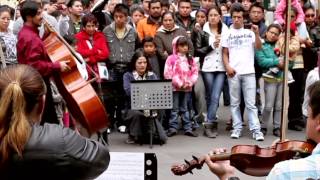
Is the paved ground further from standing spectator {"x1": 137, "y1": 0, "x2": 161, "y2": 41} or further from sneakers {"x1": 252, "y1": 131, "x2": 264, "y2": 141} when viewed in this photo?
standing spectator {"x1": 137, "y1": 0, "x2": 161, "y2": 41}

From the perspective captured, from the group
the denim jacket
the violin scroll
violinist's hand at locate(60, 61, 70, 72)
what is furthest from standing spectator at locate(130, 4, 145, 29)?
the violin scroll

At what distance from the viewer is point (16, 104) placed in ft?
7.59

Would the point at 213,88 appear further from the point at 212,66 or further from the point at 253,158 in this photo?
the point at 253,158

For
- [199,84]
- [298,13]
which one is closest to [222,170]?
[199,84]

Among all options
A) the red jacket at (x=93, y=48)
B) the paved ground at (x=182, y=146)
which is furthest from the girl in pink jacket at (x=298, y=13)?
the red jacket at (x=93, y=48)

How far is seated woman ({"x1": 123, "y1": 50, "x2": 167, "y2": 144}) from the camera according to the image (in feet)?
25.3

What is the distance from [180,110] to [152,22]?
1403 millimetres

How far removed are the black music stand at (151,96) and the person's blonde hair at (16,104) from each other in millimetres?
5146

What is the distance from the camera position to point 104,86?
8117 mm

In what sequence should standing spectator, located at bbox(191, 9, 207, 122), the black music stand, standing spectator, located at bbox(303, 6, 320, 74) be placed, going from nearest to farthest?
the black music stand < standing spectator, located at bbox(191, 9, 207, 122) < standing spectator, located at bbox(303, 6, 320, 74)

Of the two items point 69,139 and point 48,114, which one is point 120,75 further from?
point 69,139

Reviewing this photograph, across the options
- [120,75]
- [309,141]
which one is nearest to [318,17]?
[120,75]

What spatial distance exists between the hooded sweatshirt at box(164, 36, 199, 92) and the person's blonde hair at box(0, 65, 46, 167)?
5.52 meters

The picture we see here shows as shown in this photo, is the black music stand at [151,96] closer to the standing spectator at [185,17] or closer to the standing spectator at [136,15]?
the standing spectator at [185,17]
